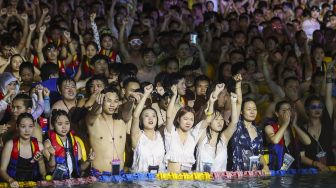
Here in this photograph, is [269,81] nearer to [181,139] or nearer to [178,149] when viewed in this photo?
[181,139]

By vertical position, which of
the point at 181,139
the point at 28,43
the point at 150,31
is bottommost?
the point at 181,139

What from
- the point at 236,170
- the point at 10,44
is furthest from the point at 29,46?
the point at 236,170

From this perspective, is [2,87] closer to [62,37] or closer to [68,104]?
[68,104]

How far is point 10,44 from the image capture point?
10.7 m

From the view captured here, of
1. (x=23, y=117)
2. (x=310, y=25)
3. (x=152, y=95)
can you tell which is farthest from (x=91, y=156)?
(x=310, y=25)

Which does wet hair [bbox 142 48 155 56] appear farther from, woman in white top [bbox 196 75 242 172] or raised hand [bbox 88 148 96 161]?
raised hand [bbox 88 148 96 161]

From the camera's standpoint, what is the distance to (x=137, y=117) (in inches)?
342

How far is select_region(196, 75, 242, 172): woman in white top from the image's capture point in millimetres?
9039

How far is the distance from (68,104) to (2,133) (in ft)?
3.68

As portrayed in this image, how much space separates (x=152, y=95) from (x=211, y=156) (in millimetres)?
1358

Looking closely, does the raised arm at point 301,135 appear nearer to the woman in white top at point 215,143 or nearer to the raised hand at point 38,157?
the woman in white top at point 215,143

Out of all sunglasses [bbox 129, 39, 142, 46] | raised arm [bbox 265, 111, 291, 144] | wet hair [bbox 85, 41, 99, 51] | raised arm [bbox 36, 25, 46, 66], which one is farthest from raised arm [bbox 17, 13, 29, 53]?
raised arm [bbox 265, 111, 291, 144]

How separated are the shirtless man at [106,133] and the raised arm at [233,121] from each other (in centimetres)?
150

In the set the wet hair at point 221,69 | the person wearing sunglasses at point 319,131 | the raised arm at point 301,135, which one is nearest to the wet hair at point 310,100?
the person wearing sunglasses at point 319,131
